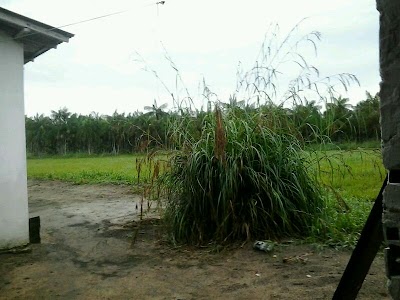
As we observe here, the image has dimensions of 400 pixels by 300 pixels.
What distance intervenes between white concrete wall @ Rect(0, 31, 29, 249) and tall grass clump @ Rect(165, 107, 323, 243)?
134 cm

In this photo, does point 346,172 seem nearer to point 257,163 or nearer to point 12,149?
point 257,163

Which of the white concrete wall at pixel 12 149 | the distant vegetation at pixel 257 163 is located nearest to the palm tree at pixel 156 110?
the distant vegetation at pixel 257 163

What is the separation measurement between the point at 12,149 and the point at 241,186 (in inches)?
80.2

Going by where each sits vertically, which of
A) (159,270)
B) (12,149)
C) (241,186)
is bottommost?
(159,270)

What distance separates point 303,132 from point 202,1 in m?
1.56

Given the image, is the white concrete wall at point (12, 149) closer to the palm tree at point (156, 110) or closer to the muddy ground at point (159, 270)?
the muddy ground at point (159, 270)

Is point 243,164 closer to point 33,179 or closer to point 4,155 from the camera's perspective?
point 4,155

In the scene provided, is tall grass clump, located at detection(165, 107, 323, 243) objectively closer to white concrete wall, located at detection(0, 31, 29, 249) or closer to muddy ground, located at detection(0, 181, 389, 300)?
muddy ground, located at detection(0, 181, 389, 300)

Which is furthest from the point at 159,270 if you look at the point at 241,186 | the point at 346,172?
the point at 346,172

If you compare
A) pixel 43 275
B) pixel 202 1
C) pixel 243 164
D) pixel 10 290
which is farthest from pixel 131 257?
pixel 202 1

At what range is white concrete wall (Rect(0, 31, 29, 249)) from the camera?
382cm

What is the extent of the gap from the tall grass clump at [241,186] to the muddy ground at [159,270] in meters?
0.25

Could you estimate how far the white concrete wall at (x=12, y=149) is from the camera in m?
3.82

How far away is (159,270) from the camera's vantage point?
3.31 metres
